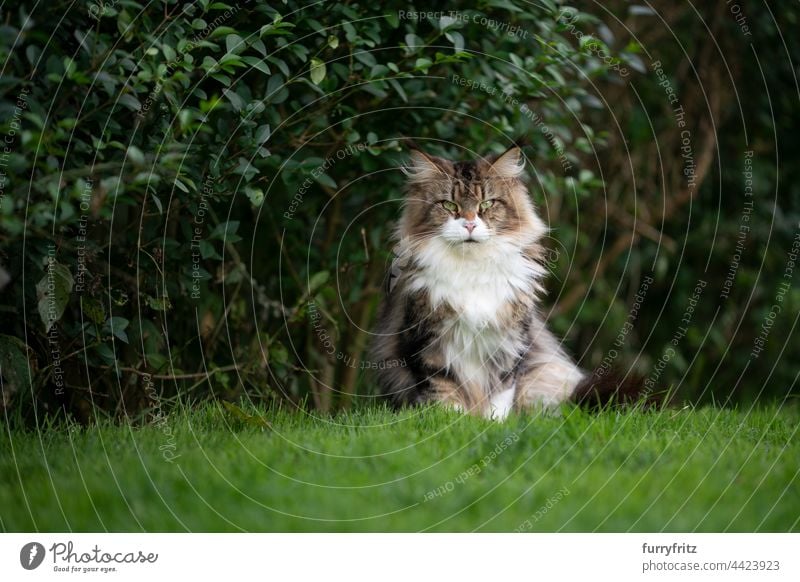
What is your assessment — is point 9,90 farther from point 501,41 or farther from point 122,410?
point 501,41

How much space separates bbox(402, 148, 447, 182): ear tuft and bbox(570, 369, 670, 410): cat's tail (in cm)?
122

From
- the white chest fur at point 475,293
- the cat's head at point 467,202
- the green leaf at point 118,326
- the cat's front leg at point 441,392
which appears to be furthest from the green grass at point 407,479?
the cat's head at point 467,202

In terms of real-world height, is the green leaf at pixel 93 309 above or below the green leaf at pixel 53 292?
below

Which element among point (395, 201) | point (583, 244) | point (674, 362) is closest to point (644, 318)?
point (674, 362)

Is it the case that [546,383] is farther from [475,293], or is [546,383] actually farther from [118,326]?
[118,326]

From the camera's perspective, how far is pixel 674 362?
7617 millimetres

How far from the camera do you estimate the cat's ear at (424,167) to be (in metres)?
4.11

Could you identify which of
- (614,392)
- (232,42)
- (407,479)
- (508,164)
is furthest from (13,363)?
(614,392)

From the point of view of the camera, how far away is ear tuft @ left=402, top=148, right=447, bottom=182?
411 cm

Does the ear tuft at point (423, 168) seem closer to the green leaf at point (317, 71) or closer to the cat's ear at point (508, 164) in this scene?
the cat's ear at point (508, 164)

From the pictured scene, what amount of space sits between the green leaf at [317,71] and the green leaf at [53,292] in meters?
1.34

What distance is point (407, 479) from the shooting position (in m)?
2.91

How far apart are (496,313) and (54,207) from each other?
201cm

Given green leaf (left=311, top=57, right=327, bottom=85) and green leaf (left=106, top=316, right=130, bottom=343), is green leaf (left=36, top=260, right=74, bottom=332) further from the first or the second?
green leaf (left=311, top=57, right=327, bottom=85)
